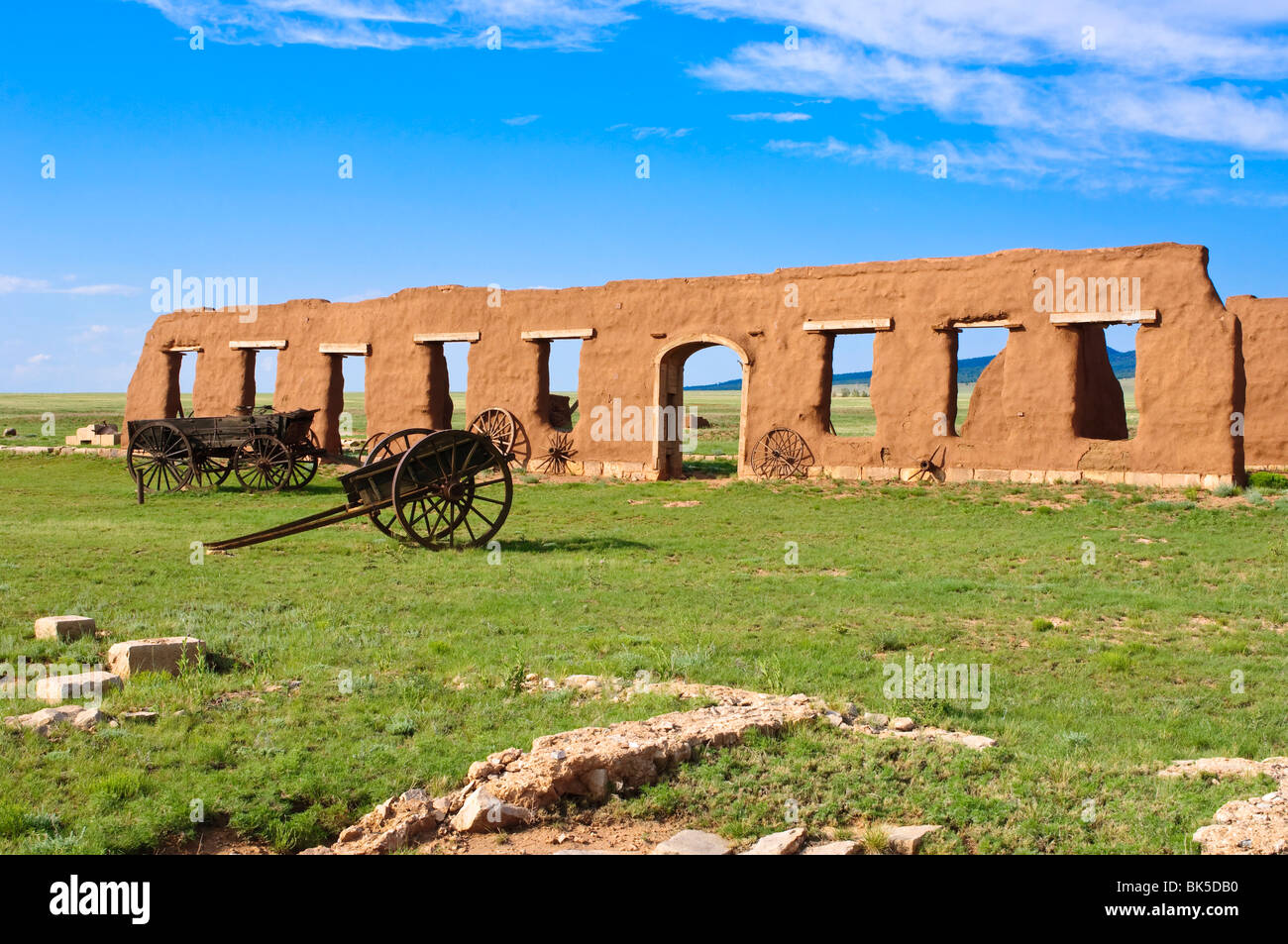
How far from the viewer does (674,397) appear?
23406mm

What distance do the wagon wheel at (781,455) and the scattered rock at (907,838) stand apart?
55.7ft

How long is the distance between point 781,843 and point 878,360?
17.5 metres

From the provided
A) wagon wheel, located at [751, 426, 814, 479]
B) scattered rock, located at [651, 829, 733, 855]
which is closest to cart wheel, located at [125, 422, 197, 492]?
wagon wheel, located at [751, 426, 814, 479]

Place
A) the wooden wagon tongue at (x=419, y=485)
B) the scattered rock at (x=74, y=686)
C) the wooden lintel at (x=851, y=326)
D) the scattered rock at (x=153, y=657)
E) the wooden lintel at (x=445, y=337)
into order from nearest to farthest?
the scattered rock at (x=74, y=686)
the scattered rock at (x=153, y=657)
the wooden wagon tongue at (x=419, y=485)
the wooden lintel at (x=851, y=326)
the wooden lintel at (x=445, y=337)

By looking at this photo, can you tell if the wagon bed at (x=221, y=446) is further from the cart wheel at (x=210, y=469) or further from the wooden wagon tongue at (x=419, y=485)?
the wooden wagon tongue at (x=419, y=485)

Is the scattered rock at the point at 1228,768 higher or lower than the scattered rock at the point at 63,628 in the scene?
lower

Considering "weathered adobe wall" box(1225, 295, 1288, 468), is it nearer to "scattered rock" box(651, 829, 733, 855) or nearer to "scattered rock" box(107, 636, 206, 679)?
"scattered rock" box(651, 829, 733, 855)

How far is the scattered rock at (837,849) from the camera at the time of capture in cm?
430

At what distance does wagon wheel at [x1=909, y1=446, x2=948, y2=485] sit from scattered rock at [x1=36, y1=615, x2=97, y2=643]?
1573 centimetres

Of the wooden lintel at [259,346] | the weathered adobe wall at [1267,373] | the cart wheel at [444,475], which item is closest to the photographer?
the cart wheel at [444,475]

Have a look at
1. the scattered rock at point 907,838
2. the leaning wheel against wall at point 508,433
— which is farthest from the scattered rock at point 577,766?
the leaning wheel against wall at point 508,433
